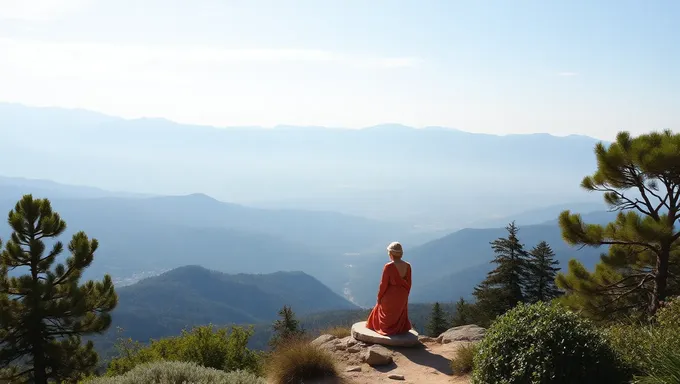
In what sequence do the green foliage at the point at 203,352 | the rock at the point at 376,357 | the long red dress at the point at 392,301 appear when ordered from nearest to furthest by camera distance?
the rock at the point at 376,357
the green foliage at the point at 203,352
the long red dress at the point at 392,301

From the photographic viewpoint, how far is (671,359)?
5445mm

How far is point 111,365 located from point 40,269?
6.11 meters

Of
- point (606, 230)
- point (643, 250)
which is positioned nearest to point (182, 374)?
point (606, 230)

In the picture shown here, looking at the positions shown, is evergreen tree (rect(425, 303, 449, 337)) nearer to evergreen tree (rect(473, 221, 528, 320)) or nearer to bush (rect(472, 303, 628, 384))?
evergreen tree (rect(473, 221, 528, 320))

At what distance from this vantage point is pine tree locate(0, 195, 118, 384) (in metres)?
15.7

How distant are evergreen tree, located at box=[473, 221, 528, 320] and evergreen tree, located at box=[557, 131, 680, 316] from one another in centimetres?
1136

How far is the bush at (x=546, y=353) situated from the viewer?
20.2 feet

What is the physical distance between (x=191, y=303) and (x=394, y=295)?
6398 inches

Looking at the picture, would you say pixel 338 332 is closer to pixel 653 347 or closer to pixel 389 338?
pixel 389 338

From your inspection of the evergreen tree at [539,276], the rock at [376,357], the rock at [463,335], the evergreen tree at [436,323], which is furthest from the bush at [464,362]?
the evergreen tree at [436,323]

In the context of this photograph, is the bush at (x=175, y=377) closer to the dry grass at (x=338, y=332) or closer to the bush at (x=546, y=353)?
the bush at (x=546, y=353)

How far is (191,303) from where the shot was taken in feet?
536

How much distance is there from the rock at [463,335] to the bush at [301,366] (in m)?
4.42

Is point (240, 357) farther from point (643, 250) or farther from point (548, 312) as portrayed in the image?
point (643, 250)
